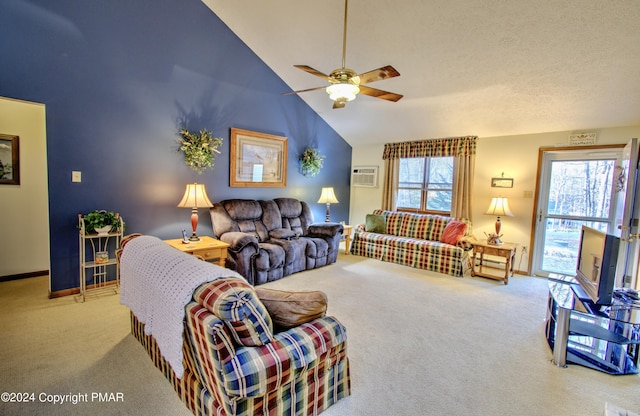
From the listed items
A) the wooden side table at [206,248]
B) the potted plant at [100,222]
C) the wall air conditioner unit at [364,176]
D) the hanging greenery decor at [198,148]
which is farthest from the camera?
the wall air conditioner unit at [364,176]

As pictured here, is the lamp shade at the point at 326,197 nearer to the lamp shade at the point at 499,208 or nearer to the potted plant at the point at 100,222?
the lamp shade at the point at 499,208

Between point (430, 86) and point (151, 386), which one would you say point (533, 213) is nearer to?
point (430, 86)

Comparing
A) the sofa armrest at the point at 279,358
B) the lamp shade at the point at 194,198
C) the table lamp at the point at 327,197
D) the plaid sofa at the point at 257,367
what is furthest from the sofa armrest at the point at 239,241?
the sofa armrest at the point at 279,358

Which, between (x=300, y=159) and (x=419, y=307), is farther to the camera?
(x=300, y=159)

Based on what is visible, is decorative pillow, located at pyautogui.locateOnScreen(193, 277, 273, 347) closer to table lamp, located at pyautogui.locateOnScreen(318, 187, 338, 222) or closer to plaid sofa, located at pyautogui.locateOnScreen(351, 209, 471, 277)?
plaid sofa, located at pyautogui.locateOnScreen(351, 209, 471, 277)

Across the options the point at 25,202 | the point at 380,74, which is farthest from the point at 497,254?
the point at 25,202

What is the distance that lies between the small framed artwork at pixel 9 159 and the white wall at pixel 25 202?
0.13 feet

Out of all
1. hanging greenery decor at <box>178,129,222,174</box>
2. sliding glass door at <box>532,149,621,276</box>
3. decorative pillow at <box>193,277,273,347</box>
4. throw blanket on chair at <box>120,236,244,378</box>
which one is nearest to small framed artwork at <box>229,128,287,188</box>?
hanging greenery decor at <box>178,129,222,174</box>

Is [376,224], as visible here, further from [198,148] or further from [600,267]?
[600,267]

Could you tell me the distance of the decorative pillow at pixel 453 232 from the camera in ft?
15.7

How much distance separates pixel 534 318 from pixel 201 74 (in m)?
4.90

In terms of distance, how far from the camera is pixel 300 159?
564 centimetres

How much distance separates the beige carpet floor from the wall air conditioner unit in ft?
10.8

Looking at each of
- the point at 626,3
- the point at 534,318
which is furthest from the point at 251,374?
the point at 626,3
